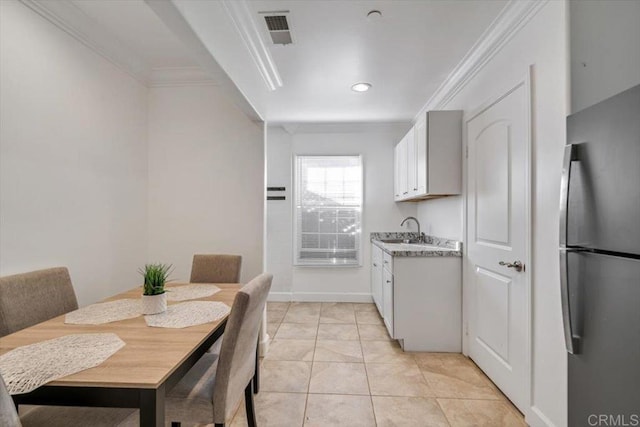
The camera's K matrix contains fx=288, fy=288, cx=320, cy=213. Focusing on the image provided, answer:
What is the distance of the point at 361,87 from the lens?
2984 millimetres

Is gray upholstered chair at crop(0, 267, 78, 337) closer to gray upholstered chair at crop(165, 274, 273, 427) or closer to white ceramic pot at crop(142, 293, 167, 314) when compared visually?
white ceramic pot at crop(142, 293, 167, 314)

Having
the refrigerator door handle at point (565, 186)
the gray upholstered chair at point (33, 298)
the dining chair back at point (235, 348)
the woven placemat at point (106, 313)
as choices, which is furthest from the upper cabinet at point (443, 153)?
the gray upholstered chair at point (33, 298)

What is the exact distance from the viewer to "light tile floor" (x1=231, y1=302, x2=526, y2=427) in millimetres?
1822

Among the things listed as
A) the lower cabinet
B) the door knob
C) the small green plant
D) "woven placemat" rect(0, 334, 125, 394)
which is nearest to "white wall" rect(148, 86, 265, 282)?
the small green plant

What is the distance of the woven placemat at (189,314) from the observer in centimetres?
144

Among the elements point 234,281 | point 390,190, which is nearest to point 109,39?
point 234,281

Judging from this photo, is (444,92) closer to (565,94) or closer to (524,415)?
(565,94)

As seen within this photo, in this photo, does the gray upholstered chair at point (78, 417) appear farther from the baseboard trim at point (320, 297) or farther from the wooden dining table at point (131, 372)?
the baseboard trim at point (320, 297)

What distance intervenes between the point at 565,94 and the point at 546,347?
1.34 metres

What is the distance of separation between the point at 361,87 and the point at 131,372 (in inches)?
115

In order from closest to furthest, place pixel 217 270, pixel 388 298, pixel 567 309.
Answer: pixel 567 309
pixel 217 270
pixel 388 298

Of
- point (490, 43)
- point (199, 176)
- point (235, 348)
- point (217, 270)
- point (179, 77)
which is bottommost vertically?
point (235, 348)

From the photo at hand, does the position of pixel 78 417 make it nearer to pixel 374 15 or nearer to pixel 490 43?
pixel 374 15

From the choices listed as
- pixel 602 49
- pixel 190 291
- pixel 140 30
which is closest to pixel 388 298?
pixel 190 291
